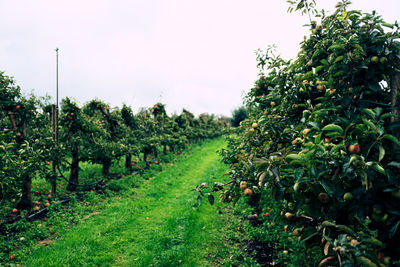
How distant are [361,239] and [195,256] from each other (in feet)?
10.4

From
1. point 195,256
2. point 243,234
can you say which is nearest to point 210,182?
point 243,234

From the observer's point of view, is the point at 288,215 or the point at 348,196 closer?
the point at 348,196

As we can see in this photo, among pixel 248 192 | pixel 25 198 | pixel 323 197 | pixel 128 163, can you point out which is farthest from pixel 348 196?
pixel 128 163

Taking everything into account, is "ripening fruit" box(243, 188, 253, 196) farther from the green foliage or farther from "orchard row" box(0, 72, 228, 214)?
"orchard row" box(0, 72, 228, 214)

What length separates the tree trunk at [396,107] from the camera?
5.70ft

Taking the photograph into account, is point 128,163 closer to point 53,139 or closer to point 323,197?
point 53,139

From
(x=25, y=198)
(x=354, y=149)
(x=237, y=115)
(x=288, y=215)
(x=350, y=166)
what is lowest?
(x=25, y=198)

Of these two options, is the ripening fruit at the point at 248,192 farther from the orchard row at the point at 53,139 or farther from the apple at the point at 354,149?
the orchard row at the point at 53,139

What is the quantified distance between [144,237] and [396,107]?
4640 millimetres

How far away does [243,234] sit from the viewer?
4738mm

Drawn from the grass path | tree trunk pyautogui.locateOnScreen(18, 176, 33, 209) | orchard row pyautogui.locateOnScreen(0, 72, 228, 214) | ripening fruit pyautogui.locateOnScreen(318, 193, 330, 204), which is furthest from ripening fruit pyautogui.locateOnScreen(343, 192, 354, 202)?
tree trunk pyautogui.locateOnScreen(18, 176, 33, 209)

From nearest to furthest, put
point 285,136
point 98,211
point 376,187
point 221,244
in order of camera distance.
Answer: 1. point 376,187
2. point 285,136
3. point 221,244
4. point 98,211

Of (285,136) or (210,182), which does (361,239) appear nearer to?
(285,136)

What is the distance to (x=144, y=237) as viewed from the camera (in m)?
4.71
